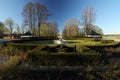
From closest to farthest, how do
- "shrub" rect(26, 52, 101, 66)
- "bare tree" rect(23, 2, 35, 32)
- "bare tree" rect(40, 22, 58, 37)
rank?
1. "shrub" rect(26, 52, 101, 66)
2. "bare tree" rect(23, 2, 35, 32)
3. "bare tree" rect(40, 22, 58, 37)

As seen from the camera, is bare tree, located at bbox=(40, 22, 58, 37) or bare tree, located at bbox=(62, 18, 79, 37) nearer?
bare tree, located at bbox=(40, 22, 58, 37)

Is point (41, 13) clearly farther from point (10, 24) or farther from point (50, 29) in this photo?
point (10, 24)

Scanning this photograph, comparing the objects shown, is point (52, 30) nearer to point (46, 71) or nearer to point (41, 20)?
point (41, 20)

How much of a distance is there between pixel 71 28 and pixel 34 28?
42.6 ft

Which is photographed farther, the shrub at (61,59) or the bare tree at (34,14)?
the bare tree at (34,14)

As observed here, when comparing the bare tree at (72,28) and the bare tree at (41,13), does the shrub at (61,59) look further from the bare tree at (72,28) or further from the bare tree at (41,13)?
the bare tree at (72,28)

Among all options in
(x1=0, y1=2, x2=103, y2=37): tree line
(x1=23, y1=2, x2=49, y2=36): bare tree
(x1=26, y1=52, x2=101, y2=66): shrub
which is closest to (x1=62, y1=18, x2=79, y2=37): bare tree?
(x1=0, y1=2, x2=103, y2=37): tree line

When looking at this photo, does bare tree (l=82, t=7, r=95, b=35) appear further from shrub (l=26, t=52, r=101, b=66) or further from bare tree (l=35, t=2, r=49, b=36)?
shrub (l=26, t=52, r=101, b=66)

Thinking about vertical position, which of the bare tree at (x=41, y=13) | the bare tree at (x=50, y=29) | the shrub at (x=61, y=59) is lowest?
the shrub at (x=61, y=59)

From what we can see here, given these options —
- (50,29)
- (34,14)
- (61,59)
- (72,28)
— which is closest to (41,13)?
(34,14)

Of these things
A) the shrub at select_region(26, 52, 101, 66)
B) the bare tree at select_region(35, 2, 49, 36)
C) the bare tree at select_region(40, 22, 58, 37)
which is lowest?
the shrub at select_region(26, 52, 101, 66)

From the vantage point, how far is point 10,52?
10.8 m

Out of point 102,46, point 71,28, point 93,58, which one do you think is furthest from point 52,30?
point 93,58

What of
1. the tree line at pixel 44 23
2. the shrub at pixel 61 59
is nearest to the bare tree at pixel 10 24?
the tree line at pixel 44 23
